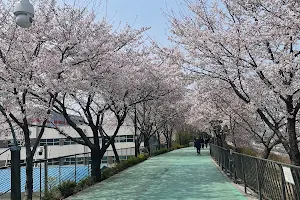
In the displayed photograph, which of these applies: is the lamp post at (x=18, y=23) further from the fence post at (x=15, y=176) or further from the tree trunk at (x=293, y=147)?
the tree trunk at (x=293, y=147)

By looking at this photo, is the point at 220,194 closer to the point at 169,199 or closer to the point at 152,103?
the point at 169,199

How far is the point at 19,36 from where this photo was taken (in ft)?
31.5

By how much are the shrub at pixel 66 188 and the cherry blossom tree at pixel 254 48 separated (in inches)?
216

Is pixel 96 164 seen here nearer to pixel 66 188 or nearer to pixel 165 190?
pixel 66 188

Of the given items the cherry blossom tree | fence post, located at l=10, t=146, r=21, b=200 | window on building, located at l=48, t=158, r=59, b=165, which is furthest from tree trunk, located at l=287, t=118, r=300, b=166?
window on building, located at l=48, t=158, r=59, b=165

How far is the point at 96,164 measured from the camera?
1333 centimetres

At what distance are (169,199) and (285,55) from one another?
15.8 ft

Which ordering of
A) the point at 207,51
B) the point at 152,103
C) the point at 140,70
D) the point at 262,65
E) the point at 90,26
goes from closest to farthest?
the point at 262,65 → the point at 207,51 → the point at 90,26 → the point at 140,70 → the point at 152,103

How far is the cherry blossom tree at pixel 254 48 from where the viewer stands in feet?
24.2

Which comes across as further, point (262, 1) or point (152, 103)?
point (152, 103)

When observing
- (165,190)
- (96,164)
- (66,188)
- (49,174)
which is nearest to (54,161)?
(49,174)

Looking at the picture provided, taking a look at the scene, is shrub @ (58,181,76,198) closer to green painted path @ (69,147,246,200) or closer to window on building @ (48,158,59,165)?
green painted path @ (69,147,246,200)

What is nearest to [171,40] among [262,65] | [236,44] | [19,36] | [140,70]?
[236,44]

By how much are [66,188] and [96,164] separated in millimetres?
3495
